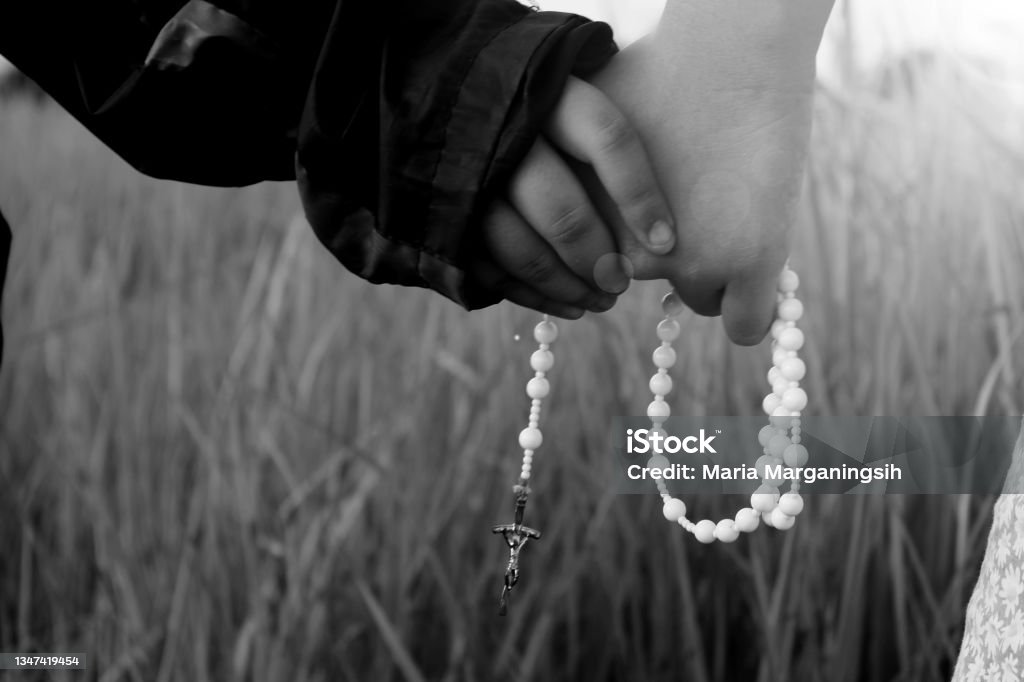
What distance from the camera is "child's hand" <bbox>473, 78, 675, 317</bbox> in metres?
0.46

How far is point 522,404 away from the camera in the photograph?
113 cm

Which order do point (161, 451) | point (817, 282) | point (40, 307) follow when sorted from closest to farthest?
point (817, 282) → point (161, 451) → point (40, 307)

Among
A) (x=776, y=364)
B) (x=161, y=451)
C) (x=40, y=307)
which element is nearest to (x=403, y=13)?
(x=776, y=364)

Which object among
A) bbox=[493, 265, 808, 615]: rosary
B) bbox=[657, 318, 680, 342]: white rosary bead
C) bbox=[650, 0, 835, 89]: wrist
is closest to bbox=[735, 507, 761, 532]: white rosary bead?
bbox=[493, 265, 808, 615]: rosary

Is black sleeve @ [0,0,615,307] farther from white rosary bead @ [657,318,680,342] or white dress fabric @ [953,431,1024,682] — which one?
white dress fabric @ [953,431,1024,682]

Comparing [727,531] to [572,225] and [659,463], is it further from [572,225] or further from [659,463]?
[572,225]

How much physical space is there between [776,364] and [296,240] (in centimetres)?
89

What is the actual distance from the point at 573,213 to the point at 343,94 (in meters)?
0.15

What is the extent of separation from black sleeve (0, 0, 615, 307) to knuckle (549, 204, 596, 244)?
0.12 feet

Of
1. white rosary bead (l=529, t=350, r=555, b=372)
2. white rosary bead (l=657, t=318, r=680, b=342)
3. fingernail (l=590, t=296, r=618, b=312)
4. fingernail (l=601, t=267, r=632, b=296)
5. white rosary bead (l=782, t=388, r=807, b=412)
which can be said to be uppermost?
fingernail (l=601, t=267, r=632, b=296)

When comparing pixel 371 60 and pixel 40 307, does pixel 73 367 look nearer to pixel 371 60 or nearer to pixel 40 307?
pixel 40 307

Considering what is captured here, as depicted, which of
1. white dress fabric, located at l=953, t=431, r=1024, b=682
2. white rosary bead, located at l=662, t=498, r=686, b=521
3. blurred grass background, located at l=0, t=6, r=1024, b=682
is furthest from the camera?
blurred grass background, located at l=0, t=6, r=1024, b=682

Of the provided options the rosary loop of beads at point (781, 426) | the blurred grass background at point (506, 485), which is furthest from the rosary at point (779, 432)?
the blurred grass background at point (506, 485)

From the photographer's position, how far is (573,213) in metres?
0.47
